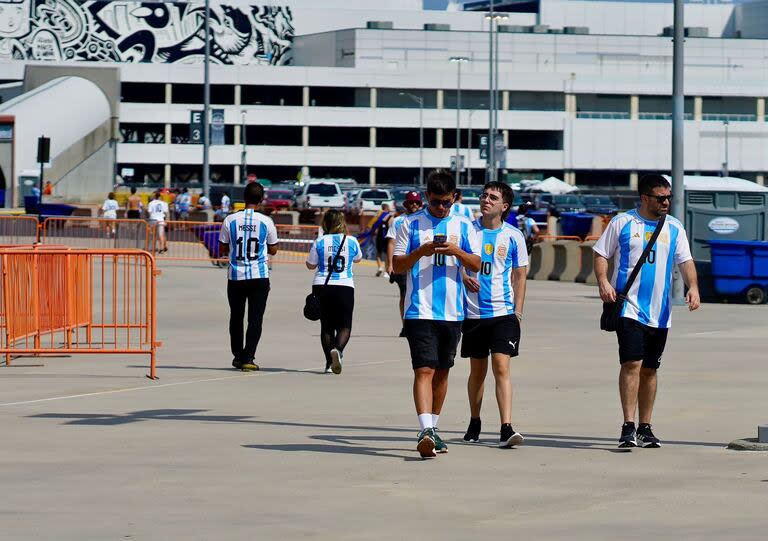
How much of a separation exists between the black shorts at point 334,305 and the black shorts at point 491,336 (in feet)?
17.3

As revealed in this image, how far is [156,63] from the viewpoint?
126562 mm

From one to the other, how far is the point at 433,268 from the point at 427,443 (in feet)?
3.74

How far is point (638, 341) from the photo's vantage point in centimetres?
1033

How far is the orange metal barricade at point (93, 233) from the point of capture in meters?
37.1

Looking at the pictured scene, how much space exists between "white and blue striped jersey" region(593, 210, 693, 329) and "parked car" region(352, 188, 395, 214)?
2165 inches

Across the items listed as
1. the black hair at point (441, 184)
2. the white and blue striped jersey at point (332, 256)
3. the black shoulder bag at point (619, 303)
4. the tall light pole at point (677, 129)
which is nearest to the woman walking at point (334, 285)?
the white and blue striped jersey at point (332, 256)

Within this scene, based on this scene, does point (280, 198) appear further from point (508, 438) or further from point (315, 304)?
point (508, 438)

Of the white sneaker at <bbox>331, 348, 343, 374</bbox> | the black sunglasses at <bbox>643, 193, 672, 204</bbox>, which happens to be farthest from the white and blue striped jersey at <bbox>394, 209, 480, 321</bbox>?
the white sneaker at <bbox>331, 348, 343, 374</bbox>

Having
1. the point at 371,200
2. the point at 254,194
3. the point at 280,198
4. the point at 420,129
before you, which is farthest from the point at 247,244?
the point at 420,129

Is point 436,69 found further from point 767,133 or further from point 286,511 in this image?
point 286,511

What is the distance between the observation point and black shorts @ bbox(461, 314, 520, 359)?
10477 millimetres

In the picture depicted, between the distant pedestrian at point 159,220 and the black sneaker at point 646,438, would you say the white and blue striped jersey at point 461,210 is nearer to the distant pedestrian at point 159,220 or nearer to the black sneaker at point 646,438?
the black sneaker at point 646,438

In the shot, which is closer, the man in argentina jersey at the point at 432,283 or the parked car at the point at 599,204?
the man in argentina jersey at the point at 432,283

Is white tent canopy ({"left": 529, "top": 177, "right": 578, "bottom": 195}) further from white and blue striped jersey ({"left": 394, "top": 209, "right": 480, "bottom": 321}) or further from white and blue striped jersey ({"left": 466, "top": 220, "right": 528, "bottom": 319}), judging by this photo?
white and blue striped jersey ({"left": 394, "top": 209, "right": 480, "bottom": 321})
